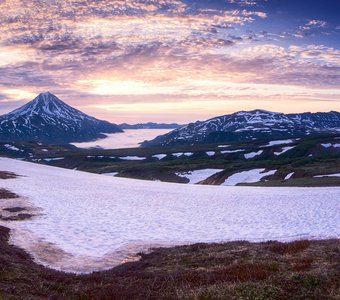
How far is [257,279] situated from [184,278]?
267cm

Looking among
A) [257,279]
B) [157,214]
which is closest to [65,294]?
[257,279]

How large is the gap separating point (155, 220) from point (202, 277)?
844 inches

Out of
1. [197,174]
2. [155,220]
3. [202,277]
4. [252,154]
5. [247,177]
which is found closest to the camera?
[202,277]

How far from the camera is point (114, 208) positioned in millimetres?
43281

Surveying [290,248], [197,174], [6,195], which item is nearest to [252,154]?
[197,174]

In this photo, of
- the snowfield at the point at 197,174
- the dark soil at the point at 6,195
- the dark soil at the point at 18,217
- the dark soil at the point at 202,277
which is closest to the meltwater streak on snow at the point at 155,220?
the dark soil at the point at 18,217

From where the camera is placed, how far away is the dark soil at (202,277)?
1277 cm

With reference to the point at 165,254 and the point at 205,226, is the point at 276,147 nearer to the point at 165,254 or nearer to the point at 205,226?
the point at 205,226

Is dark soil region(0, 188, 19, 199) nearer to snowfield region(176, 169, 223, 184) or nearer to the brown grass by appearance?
the brown grass

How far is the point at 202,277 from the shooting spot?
15.1m

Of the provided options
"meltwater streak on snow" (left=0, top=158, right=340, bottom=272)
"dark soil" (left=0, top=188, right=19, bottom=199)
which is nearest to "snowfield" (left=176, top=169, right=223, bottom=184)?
"meltwater streak on snow" (left=0, top=158, right=340, bottom=272)

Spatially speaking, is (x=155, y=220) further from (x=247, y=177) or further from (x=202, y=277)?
(x=247, y=177)

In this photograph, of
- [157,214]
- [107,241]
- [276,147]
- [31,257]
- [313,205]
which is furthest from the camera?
[276,147]

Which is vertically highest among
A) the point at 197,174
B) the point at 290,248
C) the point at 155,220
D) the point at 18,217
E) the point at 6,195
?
the point at 290,248
